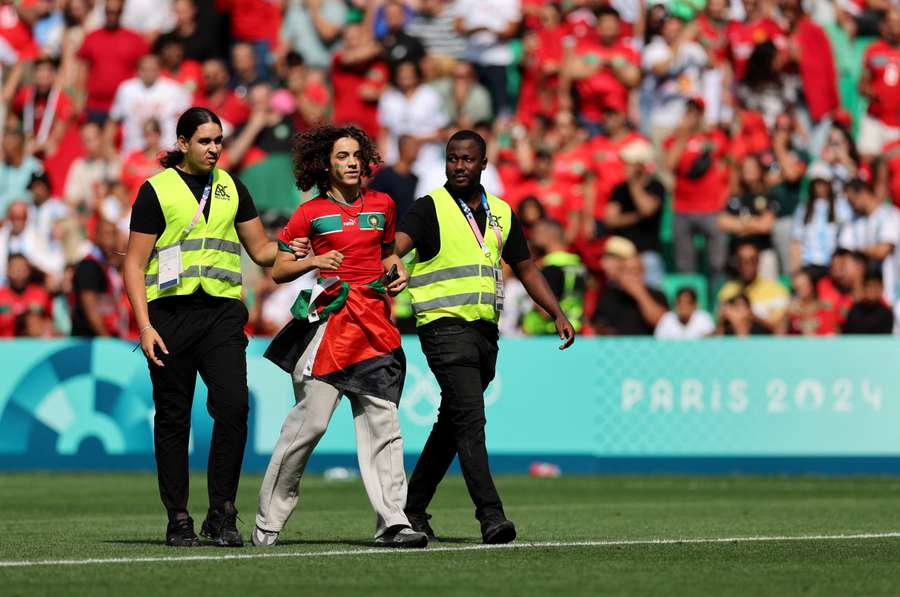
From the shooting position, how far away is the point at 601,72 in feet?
74.1

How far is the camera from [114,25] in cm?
2448

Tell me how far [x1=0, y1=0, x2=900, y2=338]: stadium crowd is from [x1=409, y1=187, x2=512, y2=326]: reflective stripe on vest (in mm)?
8712

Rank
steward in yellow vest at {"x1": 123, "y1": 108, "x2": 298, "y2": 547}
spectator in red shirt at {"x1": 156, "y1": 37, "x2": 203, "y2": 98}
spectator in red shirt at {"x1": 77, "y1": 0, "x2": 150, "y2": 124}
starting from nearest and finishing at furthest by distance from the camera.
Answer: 1. steward in yellow vest at {"x1": 123, "y1": 108, "x2": 298, "y2": 547}
2. spectator in red shirt at {"x1": 156, "y1": 37, "x2": 203, "y2": 98}
3. spectator in red shirt at {"x1": 77, "y1": 0, "x2": 150, "y2": 124}

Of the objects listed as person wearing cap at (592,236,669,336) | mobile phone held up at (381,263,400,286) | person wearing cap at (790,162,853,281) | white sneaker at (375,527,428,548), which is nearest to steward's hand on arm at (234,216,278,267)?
mobile phone held up at (381,263,400,286)

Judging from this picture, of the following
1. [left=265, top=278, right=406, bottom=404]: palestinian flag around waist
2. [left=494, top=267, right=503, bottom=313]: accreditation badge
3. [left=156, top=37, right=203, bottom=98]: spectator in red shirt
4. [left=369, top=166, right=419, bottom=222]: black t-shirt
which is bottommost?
[left=265, top=278, right=406, bottom=404]: palestinian flag around waist

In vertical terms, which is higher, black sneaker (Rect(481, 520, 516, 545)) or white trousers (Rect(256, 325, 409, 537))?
white trousers (Rect(256, 325, 409, 537))

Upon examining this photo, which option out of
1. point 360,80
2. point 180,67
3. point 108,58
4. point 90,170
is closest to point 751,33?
point 360,80

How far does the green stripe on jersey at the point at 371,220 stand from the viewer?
1015cm

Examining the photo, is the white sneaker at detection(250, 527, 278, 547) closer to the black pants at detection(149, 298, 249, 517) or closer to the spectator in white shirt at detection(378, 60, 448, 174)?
the black pants at detection(149, 298, 249, 517)

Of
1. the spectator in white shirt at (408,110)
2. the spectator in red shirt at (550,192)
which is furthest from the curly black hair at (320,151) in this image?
the spectator in white shirt at (408,110)

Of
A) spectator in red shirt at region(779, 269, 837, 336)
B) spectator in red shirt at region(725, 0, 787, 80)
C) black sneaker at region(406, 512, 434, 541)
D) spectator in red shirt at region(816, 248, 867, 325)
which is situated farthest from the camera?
spectator in red shirt at region(725, 0, 787, 80)

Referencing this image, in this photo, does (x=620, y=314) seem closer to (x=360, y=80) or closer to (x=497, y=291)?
(x=360, y=80)

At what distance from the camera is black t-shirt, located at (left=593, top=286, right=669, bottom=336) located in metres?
19.8

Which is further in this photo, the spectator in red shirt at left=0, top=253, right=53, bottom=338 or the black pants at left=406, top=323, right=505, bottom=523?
the spectator in red shirt at left=0, top=253, right=53, bottom=338
